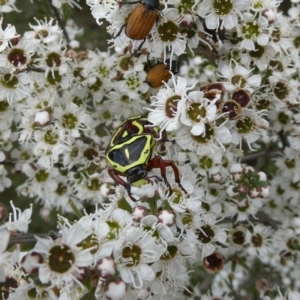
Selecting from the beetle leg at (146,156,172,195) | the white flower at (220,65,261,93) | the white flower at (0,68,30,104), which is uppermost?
the white flower at (220,65,261,93)

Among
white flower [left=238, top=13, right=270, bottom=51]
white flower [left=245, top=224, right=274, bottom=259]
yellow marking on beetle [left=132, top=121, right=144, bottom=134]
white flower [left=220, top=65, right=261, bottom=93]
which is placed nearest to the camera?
yellow marking on beetle [left=132, top=121, right=144, bottom=134]

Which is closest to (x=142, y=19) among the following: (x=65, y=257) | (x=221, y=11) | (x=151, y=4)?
(x=151, y=4)

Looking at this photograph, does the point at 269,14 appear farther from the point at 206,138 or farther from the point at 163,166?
the point at 163,166

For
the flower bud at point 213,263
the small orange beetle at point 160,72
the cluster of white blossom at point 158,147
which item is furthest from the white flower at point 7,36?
the flower bud at point 213,263

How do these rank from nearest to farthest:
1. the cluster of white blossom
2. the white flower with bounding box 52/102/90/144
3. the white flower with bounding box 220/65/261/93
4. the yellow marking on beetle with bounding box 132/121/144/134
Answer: the cluster of white blossom → the yellow marking on beetle with bounding box 132/121/144/134 → the white flower with bounding box 220/65/261/93 → the white flower with bounding box 52/102/90/144

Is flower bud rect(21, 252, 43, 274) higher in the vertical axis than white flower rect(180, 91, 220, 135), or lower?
lower

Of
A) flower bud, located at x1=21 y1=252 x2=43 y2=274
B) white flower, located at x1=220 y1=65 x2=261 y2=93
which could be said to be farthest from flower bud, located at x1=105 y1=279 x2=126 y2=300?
white flower, located at x1=220 y1=65 x2=261 y2=93

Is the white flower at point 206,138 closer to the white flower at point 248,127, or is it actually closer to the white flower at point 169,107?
the white flower at point 169,107

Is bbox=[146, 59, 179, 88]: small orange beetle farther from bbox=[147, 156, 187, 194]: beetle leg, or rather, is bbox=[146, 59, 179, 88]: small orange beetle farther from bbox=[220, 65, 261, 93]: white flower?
bbox=[147, 156, 187, 194]: beetle leg

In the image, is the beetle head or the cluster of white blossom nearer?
the cluster of white blossom
